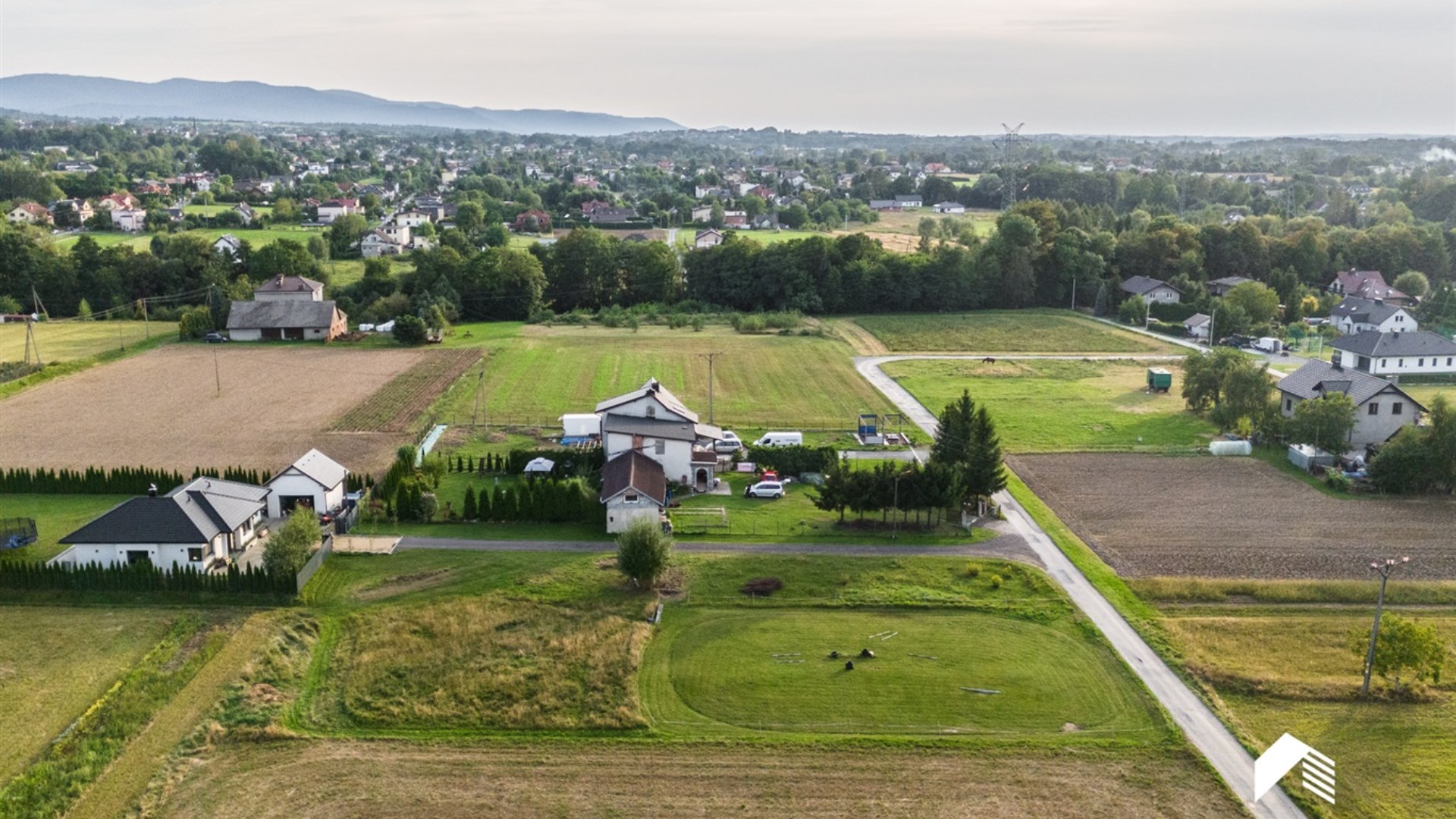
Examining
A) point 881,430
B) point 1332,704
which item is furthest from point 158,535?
point 1332,704

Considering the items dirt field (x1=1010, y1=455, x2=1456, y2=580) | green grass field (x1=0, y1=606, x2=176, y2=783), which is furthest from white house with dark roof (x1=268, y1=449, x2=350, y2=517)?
dirt field (x1=1010, y1=455, x2=1456, y2=580)

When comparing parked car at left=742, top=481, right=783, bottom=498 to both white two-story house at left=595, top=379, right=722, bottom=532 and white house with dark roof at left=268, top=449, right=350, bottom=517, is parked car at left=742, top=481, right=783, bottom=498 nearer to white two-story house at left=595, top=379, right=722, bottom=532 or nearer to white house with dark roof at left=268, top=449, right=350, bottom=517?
white two-story house at left=595, top=379, right=722, bottom=532

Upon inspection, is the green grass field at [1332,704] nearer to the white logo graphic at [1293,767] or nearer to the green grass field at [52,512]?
the white logo graphic at [1293,767]

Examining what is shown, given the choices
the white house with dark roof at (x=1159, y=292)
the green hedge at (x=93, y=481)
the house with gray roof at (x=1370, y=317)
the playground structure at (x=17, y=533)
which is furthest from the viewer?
the white house with dark roof at (x=1159, y=292)

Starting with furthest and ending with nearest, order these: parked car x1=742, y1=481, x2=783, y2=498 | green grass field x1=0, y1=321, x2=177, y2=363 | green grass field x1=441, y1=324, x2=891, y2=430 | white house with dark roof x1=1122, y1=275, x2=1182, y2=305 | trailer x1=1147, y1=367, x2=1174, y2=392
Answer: white house with dark roof x1=1122, y1=275, x2=1182, y2=305, green grass field x1=0, y1=321, x2=177, y2=363, trailer x1=1147, y1=367, x2=1174, y2=392, green grass field x1=441, y1=324, x2=891, y2=430, parked car x1=742, y1=481, x2=783, y2=498

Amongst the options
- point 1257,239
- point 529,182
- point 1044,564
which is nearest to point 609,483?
point 1044,564

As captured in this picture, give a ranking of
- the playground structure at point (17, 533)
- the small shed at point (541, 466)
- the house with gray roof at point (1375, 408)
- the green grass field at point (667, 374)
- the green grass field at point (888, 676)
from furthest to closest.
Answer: the green grass field at point (667, 374) → the house with gray roof at point (1375, 408) → the small shed at point (541, 466) → the playground structure at point (17, 533) → the green grass field at point (888, 676)

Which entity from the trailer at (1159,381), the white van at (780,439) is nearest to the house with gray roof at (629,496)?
the white van at (780,439)

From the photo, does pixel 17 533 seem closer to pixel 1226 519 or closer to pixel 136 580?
pixel 136 580

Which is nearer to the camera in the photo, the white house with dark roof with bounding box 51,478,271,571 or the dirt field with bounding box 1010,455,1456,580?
the white house with dark roof with bounding box 51,478,271,571
